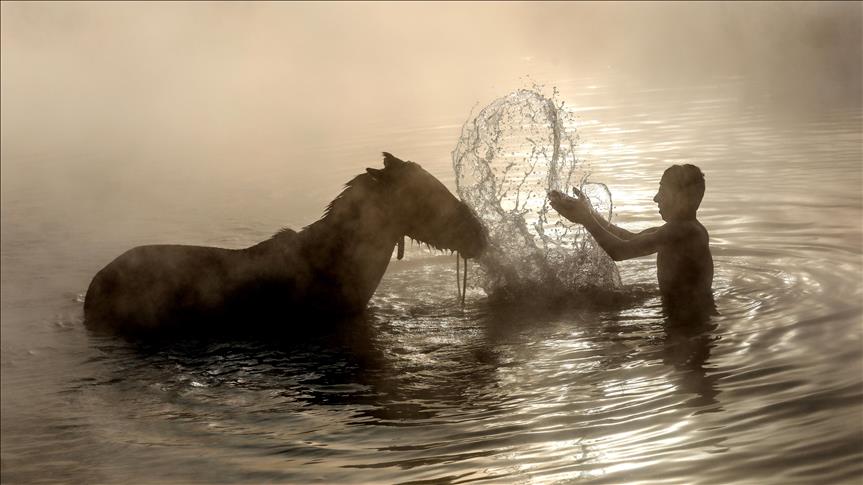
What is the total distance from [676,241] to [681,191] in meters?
0.42

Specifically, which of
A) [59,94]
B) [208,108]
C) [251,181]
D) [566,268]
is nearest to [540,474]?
[566,268]

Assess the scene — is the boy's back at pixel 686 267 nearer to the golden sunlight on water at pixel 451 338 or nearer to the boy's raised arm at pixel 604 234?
the boy's raised arm at pixel 604 234

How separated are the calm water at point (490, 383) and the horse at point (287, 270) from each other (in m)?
0.34

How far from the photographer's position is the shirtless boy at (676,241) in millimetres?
8758

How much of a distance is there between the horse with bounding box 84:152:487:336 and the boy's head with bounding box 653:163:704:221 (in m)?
1.94

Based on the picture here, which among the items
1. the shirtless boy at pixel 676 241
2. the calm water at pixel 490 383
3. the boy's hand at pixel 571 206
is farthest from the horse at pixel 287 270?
the shirtless boy at pixel 676 241

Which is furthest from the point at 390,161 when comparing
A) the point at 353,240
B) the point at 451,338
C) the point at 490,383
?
the point at 490,383

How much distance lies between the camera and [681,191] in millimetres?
8750

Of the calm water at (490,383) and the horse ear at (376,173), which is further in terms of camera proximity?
the horse ear at (376,173)

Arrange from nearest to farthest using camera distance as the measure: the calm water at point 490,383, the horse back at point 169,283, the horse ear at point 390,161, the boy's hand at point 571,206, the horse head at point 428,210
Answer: the calm water at point 490,383
the boy's hand at point 571,206
the horse back at point 169,283
the horse ear at point 390,161
the horse head at point 428,210

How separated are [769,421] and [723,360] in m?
1.27

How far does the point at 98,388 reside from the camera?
8.30 m

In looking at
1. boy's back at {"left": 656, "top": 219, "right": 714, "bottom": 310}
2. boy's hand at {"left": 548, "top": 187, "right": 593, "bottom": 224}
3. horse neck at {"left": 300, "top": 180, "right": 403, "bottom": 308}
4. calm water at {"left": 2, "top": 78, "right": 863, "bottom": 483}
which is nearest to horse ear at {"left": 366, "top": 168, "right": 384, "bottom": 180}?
horse neck at {"left": 300, "top": 180, "right": 403, "bottom": 308}

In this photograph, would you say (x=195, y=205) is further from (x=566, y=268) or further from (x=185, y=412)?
(x=185, y=412)
